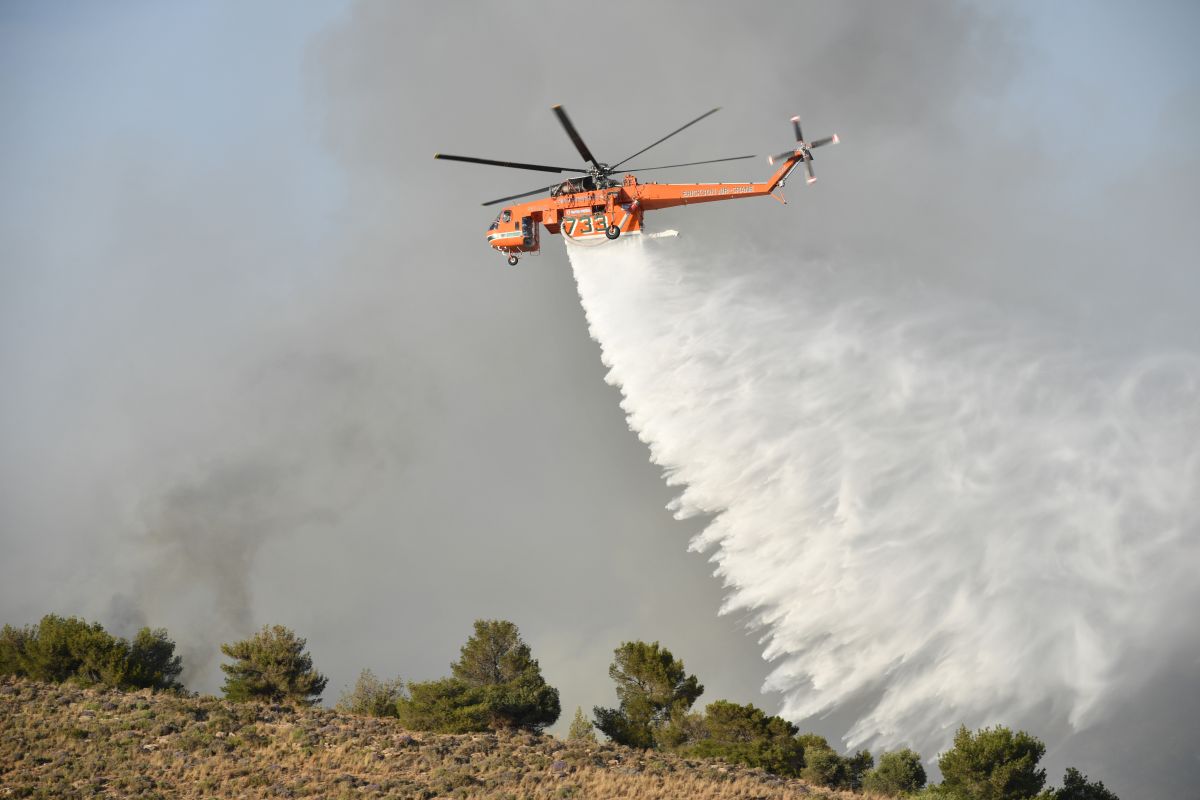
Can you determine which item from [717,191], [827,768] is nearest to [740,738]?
[827,768]

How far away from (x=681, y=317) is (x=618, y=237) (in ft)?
19.9

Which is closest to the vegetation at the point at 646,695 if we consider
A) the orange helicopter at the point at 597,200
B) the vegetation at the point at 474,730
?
the vegetation at the point at 474,730

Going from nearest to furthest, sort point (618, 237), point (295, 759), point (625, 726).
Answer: point (295, 759), point (618, 237), point (625, 726)

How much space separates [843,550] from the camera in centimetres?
4619

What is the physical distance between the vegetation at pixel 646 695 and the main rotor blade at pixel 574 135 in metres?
25.4

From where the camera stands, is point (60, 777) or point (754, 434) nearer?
point (60, 777)

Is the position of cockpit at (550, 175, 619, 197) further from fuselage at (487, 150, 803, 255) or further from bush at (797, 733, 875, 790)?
bush at (797, 733, 875, 790)

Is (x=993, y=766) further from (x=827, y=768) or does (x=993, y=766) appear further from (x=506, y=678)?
(x=506, y=678)

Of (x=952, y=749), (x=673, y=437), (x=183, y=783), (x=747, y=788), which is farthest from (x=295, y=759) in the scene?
(x=952, y=749)

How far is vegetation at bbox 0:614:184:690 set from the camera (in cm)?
5362

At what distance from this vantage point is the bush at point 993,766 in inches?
1740

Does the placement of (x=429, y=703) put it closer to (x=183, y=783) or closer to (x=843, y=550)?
(x=183, y=783)

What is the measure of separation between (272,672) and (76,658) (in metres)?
9.87

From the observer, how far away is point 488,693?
49594 millimetres
